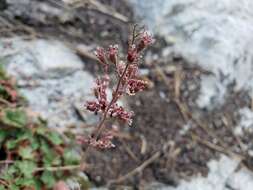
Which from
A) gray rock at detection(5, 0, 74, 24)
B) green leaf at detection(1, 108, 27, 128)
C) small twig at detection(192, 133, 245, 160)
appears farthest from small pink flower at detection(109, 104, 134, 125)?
gray rock at detection(5, 0, 74, 24)

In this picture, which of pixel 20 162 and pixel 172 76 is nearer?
pixel 20 162

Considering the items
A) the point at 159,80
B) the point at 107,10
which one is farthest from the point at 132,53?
the point at 107,10

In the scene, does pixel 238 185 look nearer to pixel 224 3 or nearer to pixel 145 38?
pixel 224 3

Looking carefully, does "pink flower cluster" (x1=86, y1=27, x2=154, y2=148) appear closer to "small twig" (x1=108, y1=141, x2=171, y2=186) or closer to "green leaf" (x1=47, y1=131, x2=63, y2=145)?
"green leaf" (x1=47, y1=131, x2=63, y2=145)

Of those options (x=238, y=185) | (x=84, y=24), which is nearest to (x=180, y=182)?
(x=238, y=185)

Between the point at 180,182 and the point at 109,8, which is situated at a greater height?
the point at 109,8

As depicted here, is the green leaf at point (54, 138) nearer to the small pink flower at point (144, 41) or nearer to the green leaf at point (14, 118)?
the green leaf at point (14, 118)

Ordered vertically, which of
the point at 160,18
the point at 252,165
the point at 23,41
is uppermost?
the point at 160,18
